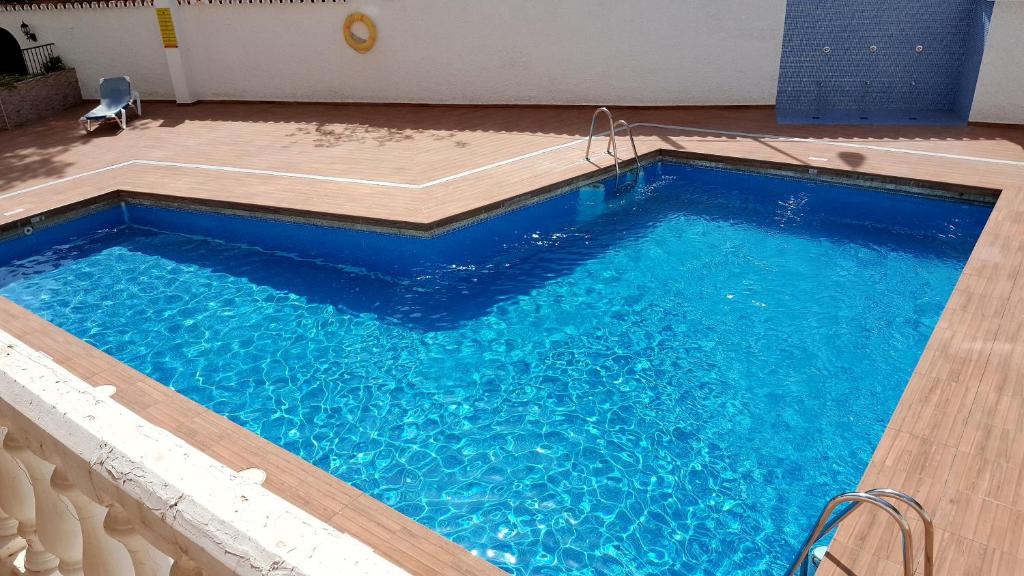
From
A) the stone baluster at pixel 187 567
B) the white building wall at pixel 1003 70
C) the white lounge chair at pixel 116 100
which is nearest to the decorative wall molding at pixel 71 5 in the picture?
the white lounge chair at pixel 116 100

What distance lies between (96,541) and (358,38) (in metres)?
13.5

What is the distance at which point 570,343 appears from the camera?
638 cm

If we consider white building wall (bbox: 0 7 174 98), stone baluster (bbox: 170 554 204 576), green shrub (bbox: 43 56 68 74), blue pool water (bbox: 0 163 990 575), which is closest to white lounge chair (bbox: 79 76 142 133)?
white building wall (bbox: 0 7 174 98)

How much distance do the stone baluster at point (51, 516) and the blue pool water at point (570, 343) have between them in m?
2.79

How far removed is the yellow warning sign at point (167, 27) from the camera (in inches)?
562

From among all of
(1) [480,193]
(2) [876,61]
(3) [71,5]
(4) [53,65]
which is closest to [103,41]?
(3) [71,5]

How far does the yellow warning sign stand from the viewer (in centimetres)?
1427

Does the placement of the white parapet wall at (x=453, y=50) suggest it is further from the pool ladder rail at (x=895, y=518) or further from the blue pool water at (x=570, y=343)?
the pool ladder rail at (x=895, y=518)

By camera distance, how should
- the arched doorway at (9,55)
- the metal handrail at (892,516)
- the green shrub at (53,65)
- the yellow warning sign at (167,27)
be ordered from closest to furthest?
the metal handrail at (892,516) → the yellow warning sign at (167,27) → the green shrub at (53,65) → the arched doorway at (9,55)

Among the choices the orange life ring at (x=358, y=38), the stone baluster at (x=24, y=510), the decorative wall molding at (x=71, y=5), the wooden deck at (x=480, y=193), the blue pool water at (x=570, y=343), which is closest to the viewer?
the stone baluster at (x=24, y=510)

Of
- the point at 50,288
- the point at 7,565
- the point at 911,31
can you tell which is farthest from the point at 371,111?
the point at 7,565

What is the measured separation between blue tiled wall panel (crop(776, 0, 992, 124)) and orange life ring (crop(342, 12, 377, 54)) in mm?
7526

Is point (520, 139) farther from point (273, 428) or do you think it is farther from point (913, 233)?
point (273, 428)

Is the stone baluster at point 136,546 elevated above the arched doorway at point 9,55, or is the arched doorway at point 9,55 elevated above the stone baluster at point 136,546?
the arched doorway at point 9,55
